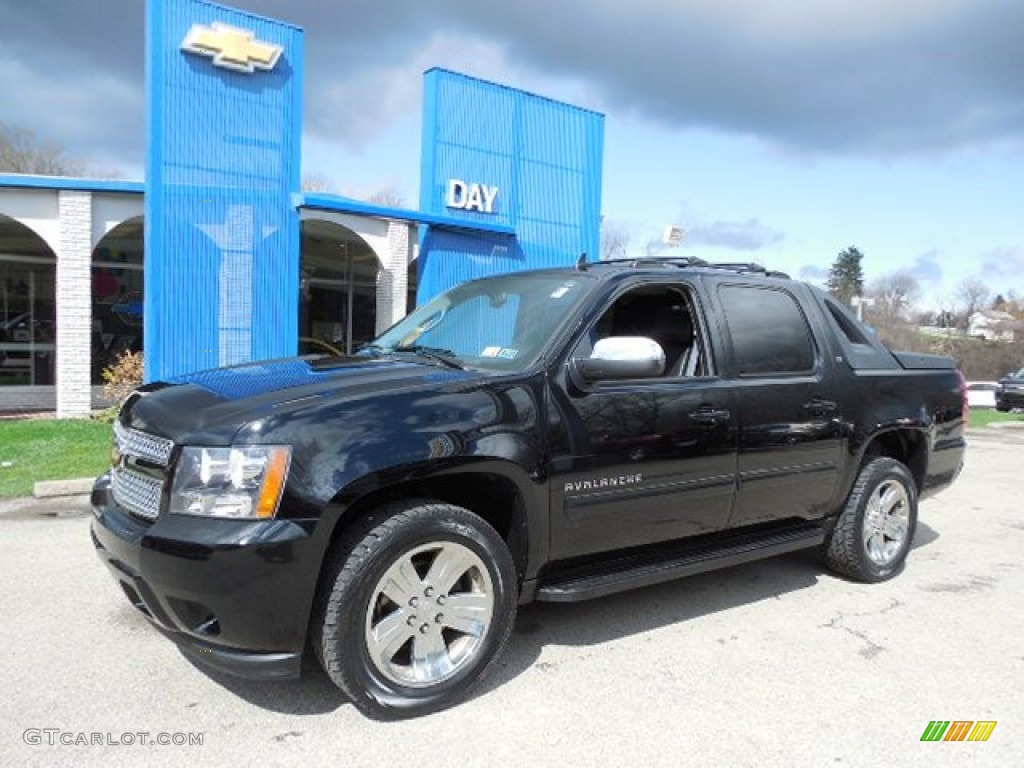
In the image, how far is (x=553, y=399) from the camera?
11.7 ft

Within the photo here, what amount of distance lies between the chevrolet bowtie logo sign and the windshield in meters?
8.64

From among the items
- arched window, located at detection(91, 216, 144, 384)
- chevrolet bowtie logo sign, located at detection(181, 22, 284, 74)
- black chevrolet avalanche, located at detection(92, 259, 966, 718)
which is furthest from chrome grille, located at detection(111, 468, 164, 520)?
arched window, located at detection(91, 216, 144, 384)

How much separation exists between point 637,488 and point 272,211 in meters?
9.89

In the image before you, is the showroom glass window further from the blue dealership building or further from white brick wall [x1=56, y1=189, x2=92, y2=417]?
white brick wall [x1=56, y1=189, x2=92, y2=417]

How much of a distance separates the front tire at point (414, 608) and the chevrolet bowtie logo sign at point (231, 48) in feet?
34.2

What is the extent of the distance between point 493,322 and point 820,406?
2016 mm

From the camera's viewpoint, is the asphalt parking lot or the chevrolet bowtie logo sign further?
the chevrolet bowtie logo sign

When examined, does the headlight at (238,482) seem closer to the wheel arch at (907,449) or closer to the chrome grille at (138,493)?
the chrome grille at (138,493)

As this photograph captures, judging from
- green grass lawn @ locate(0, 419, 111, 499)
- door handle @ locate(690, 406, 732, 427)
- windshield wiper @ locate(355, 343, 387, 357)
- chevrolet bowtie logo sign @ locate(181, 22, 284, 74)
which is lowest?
green grass lawn @ locate(0, 419, 111, 499)

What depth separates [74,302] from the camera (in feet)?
39.8

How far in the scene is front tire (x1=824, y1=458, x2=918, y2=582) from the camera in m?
4.97

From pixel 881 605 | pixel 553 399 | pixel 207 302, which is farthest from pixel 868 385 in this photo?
pixel 207 302

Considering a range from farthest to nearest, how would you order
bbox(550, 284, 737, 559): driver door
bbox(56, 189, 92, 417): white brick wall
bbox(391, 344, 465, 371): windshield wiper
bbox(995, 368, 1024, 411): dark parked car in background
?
bbox(995, 368, 1024, 411): dark parked car in background < bbox(56, 189, 92, 417): white brick wall < bbox(391, 344, 465, 371): windshield wiper < bbox(550, 284, 737, 559): driver door

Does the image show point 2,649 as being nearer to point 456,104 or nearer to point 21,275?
point 456,104
